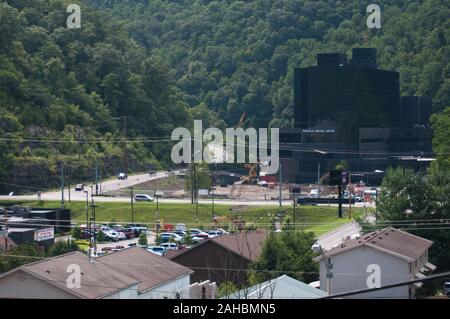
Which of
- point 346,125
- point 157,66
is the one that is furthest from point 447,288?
point 157,66

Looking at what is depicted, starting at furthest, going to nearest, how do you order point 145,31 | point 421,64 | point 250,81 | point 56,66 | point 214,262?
point 145,31
point 250,81
point 421,64
point 56,66
point 214,262

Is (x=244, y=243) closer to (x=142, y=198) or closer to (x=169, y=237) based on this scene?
(x=169, y=237)

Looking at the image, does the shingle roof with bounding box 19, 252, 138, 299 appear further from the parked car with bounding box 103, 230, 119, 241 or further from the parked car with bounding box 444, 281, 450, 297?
the parked car with bounding box 103, 230, 119, 241

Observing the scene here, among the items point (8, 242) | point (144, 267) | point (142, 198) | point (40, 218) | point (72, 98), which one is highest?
point (72, 98)

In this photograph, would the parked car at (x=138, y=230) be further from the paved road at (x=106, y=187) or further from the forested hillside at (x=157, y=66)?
the forested hillside at (x=157, y=66)

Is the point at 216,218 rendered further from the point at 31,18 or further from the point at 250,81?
the point at 250,81

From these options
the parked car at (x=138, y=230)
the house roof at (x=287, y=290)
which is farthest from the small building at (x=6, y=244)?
the house roof at (x=287, y=290)
